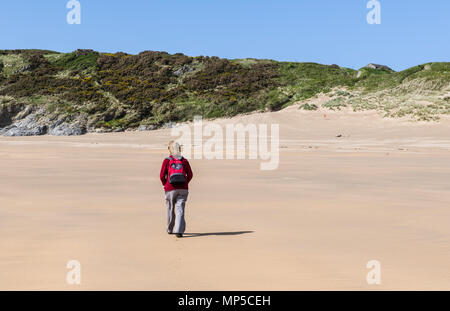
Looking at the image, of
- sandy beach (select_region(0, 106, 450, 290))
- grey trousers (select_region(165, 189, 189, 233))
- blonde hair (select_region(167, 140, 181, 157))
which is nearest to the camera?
sandy beach (select_region(0, 106, 450, 290))

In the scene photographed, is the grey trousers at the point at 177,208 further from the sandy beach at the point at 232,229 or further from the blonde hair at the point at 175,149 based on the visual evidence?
the blonde hair at the point at 175,149

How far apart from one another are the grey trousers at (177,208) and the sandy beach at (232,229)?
0.21 meters

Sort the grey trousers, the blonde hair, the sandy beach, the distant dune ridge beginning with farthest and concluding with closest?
the distant dune ridge → the blonde hair → the grey trousers → the sandy beach

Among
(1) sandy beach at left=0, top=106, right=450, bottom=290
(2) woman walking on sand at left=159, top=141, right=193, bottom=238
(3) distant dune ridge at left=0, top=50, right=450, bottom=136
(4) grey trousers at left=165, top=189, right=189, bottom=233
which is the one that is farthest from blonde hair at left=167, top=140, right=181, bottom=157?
(3) distant dune ridge at left=0, top=50, right=450, bottom=136

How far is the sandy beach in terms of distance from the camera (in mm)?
6383

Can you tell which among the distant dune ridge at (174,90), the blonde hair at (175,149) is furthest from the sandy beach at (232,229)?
the distant dune ridge at (174,90)

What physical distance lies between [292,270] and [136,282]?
174 cm

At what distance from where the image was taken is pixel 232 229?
927cm

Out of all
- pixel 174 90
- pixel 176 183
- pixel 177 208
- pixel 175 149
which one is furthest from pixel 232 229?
pixel 174 90

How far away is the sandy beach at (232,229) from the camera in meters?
6.38

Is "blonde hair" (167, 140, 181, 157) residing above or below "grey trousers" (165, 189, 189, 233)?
above

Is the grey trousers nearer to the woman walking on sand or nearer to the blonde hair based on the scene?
the woman walking on sand

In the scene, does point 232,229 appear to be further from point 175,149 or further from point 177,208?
point 175,149

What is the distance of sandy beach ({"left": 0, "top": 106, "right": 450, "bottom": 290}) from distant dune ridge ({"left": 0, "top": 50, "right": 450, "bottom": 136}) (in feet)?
92.4
